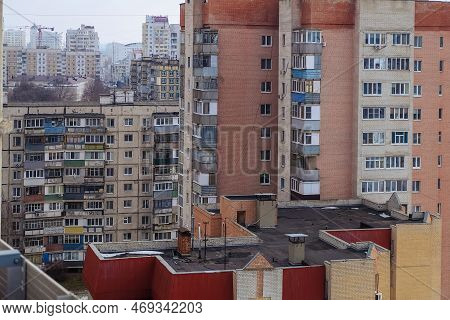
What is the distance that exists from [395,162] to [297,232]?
2.61 m

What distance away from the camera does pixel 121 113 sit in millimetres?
16906

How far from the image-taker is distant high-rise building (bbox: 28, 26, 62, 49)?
44625mm

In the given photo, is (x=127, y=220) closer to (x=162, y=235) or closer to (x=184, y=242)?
(x=162, y=235)

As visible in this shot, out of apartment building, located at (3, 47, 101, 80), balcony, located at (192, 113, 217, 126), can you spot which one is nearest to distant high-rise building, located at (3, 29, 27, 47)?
apartment building, located at (3, 47, 101, 80)

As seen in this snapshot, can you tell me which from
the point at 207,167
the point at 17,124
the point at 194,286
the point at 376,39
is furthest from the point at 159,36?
the point at 194,286

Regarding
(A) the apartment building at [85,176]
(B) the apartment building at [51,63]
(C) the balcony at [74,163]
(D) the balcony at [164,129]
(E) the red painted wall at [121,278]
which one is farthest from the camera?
(B) the apartment building at [51,63]

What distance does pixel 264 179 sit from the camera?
39.5ft

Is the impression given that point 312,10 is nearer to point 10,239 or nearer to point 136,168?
point 136,168

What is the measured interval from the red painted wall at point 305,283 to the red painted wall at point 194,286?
0.54 metres

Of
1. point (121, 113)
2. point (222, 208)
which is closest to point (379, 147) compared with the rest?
point (222, 208)

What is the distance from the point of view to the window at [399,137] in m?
11.5

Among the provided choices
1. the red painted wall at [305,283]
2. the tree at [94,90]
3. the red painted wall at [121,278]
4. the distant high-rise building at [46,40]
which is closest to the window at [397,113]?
the red painted wall at [305,283]

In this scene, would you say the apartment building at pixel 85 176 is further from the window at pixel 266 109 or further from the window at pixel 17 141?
the window at pixel 266 109

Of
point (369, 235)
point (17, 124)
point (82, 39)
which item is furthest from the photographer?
point (82, 39)
